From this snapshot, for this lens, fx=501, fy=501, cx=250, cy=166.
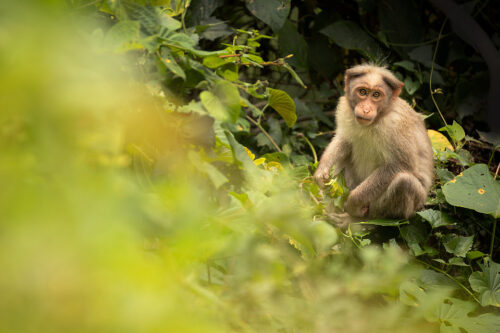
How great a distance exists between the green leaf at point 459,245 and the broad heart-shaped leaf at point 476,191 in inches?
Result: 9.7

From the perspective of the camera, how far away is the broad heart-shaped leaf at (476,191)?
3742mm

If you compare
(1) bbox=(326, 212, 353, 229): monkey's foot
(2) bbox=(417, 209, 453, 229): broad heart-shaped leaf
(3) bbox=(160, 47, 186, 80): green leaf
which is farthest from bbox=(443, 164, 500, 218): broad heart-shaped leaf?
(3) bbox=(160, 47, 186, 80): green leaf

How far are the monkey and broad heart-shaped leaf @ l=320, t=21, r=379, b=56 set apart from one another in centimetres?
155

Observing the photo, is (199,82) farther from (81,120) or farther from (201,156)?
(81,120)

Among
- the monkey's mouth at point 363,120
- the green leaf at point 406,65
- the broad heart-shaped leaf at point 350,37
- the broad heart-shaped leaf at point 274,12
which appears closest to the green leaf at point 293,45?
the broad heart-shaped leaf at point 350,37

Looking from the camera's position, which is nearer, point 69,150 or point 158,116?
point 69,150

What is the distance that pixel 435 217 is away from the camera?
3773 mm

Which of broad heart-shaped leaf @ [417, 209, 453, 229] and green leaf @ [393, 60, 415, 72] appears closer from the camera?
broad heart-shaped leaf @ [417, 209, 453, 229]

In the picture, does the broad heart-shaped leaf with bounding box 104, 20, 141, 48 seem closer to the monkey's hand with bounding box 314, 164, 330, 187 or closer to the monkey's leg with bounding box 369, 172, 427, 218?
the monkey's hand with bounding box 314, 164, 330, 187

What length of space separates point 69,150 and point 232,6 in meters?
5.09

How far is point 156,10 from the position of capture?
156cm

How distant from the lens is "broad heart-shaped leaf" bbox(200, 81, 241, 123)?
5.46 feet

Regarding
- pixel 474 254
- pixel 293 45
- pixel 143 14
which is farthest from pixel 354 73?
pixel 143 14

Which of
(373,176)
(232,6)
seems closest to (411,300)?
(373,176)
